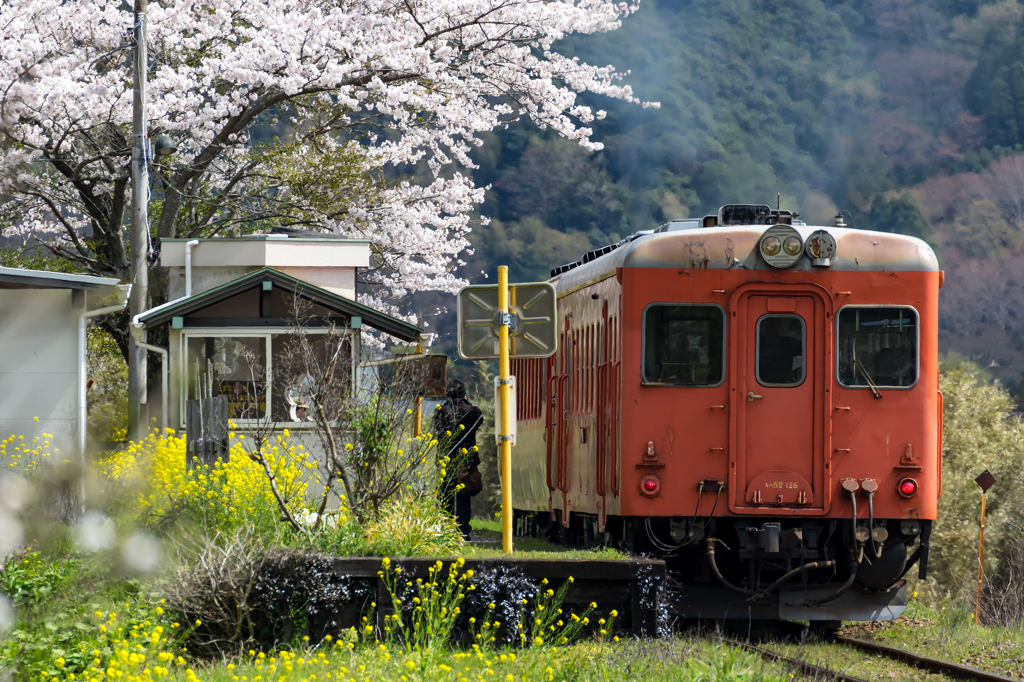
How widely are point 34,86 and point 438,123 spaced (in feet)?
23.1

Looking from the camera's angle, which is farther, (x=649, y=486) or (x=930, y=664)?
(x=649, y=486)

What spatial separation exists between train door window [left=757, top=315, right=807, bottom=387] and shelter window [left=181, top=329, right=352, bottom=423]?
5.46 m

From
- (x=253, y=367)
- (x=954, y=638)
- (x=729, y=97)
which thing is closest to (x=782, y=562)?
(x=954, y=638)

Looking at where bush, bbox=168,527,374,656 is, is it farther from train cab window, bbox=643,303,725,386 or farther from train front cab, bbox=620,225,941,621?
train cab window, bbox=643,303,725,386

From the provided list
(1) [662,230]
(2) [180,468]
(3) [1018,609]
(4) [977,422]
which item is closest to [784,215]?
(1) [662,230]

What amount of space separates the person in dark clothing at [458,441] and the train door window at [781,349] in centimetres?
278

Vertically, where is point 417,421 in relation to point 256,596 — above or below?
above

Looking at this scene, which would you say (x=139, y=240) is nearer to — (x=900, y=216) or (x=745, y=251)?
(x=745, y=251)

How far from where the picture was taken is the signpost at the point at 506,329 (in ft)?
30.4

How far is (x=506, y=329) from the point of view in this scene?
30.3 ft

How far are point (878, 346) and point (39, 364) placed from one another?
9.24 m

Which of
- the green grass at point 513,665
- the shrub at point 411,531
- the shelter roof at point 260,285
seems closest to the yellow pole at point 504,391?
the shrub at point 411,531

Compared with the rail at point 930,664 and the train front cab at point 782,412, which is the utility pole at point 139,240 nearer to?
the train front cab at point 782,412

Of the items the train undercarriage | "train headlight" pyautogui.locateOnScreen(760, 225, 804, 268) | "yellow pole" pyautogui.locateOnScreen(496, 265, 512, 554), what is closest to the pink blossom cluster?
"yellow pole" pyautogui.locateOnScreen(496, 265, 512, 554)
